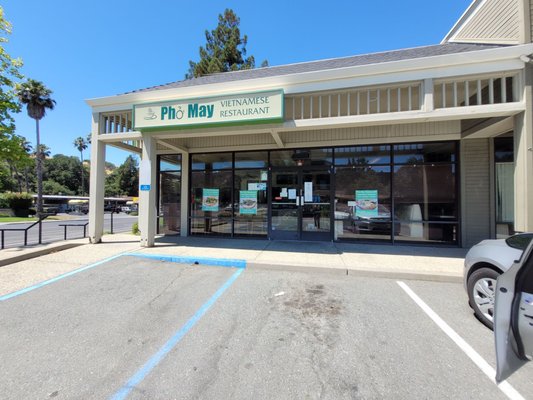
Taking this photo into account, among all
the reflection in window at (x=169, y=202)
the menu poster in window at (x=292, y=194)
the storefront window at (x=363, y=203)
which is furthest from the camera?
the reflection in window at (x=169, y=202)

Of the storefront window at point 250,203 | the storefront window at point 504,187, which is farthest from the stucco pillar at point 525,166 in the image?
the storefront window at point 250,203

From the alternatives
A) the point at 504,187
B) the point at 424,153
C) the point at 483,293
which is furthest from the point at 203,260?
the point at 504,187

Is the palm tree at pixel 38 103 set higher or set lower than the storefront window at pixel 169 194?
higher

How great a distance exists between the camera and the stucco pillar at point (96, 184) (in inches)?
341

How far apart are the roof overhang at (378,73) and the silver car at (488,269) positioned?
14.0ft

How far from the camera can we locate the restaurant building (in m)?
6.23

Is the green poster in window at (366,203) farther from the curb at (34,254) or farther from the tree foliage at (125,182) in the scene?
the tree foliage at (125,182)

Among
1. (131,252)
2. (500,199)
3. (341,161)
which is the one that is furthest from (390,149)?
(131,252)

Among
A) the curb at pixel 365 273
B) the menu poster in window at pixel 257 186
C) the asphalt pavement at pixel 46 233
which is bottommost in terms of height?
the asphalt pavement at pixel 46 233

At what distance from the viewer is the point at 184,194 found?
10.7m

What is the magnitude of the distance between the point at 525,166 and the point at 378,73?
3.72 metres

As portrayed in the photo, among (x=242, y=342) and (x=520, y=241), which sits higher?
(x=520, y=241)

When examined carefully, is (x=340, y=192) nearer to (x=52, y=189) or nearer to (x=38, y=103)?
(x=38, y=103)

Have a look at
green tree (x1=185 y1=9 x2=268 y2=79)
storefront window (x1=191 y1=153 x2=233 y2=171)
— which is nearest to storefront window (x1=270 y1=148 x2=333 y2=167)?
storefront window (x1=191 y1=153 x2=233 y2=171)
